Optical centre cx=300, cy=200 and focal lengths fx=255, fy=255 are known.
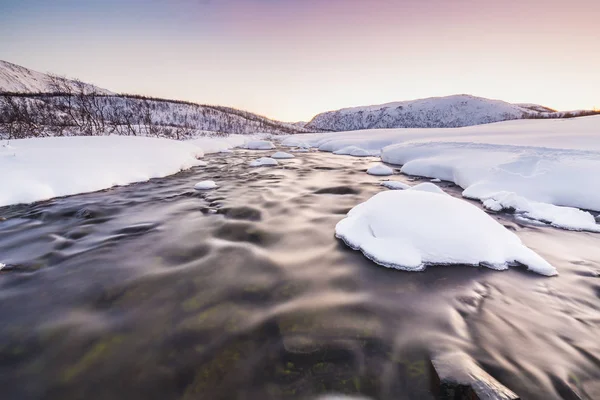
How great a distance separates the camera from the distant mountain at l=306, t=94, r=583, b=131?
10256 cm

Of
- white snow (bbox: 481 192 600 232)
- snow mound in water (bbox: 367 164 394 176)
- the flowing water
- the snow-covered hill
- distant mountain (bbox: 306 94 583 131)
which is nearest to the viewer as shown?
the flowing water

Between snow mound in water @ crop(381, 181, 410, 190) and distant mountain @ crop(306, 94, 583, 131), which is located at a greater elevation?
distant mountain @ crop(306, 94, 583, 131)

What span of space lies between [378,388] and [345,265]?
4.42 ft

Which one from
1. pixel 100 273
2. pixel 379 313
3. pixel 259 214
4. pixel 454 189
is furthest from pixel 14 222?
pixel 454 189

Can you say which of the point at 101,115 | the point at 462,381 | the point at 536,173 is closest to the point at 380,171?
the point at 536,173

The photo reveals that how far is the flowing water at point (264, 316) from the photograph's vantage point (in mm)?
1496

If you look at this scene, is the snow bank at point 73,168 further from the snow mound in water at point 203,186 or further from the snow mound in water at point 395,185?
the snow mound in water at point 395,185

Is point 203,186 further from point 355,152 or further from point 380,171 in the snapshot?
point 355,152

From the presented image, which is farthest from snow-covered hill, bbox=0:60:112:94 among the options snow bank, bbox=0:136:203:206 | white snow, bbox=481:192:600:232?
white snow, bbox=481:192:600:232

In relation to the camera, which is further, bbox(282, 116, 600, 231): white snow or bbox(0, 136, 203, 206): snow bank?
bbox(0, 136, 203, 206): snow bank

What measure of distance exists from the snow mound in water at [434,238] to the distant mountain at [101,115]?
14.2 metres

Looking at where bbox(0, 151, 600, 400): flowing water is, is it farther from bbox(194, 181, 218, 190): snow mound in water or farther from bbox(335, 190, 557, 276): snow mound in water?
bbox(194, 181, 218, 190): snow mound in water

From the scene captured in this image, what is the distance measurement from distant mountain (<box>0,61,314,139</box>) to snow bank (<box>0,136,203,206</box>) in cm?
671

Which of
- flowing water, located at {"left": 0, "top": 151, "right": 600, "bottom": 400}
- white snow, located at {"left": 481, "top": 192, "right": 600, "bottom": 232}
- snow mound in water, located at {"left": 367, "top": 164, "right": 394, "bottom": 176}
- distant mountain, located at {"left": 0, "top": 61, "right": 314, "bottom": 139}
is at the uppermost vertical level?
distant mountain, located at {"left": 0, "top": 61, "right": 314, "bottom": 139}
